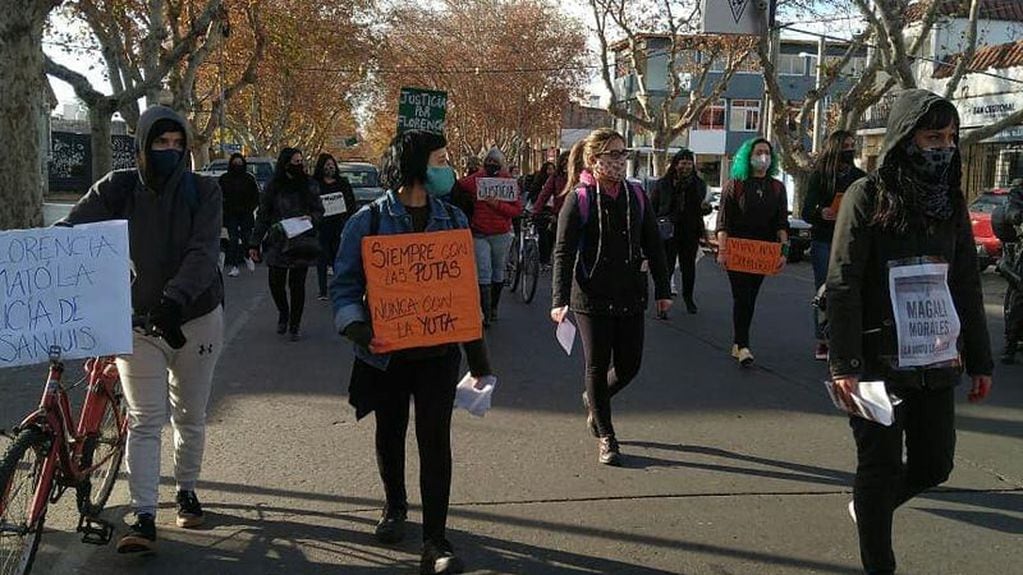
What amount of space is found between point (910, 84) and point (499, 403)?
14394mm

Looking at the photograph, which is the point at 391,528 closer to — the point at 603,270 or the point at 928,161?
the point at 603,270

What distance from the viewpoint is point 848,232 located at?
3496mm

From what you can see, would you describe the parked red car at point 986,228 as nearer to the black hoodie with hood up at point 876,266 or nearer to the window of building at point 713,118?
the black hoodie with hood up at point 876,266

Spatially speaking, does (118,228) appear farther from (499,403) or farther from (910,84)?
(910,84)

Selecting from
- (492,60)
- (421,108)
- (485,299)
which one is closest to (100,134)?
(421,108)

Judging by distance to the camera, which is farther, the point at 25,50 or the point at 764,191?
the point at 25,50

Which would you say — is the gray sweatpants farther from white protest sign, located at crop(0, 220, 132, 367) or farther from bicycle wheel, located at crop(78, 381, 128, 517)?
white protest sign, located at crop(0, 220, 132, 367)

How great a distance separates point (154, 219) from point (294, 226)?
472 centimetres

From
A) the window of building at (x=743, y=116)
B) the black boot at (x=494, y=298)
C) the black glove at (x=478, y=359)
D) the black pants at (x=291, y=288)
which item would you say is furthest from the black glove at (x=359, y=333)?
the window of building at (x=743, y=116)

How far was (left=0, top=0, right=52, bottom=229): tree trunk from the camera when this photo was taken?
11156 mm

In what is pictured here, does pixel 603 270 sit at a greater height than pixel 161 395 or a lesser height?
greater

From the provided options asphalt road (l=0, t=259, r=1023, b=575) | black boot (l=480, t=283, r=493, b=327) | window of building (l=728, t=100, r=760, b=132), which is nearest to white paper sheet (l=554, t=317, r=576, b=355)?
black boot (l=480, t=283, r=493, b=327)

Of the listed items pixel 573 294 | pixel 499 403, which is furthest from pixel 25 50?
pixel 573 294

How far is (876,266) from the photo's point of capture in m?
3.51
